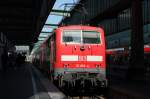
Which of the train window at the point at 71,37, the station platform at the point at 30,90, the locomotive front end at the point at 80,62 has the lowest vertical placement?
the station platform at the point at 30,90

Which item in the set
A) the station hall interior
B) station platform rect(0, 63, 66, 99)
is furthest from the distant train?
station platform rect(0, 63, 66, 99)

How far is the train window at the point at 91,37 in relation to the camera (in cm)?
2018

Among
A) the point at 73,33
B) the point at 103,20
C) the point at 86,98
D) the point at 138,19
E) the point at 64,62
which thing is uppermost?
the point at 103,20

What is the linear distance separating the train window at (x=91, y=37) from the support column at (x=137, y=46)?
10412 mm

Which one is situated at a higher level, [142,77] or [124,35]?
[124,35]

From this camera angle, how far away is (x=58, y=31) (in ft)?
66.4

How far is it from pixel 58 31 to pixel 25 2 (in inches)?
606

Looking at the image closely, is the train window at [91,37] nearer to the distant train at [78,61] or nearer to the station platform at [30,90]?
the distant train at [78,61]

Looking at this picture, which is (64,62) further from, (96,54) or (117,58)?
(117,58)

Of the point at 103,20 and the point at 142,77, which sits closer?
the point at 142,77

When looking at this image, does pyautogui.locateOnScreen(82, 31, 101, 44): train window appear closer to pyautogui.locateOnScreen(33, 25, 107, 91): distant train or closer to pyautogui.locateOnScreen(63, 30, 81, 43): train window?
pyautogui.locateOnScreen(33, 25, 107, 91): distant train

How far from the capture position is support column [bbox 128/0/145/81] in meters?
30.3

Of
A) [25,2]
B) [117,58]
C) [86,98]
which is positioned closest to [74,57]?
[86,98]

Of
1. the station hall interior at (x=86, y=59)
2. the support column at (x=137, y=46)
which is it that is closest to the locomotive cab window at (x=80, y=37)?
the station hall interior at (x=86, y=59)
